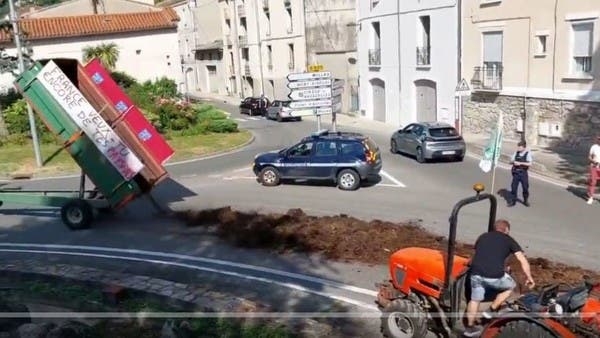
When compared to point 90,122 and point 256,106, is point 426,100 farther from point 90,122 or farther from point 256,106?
point 90,122

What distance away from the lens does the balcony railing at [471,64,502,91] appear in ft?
94.8

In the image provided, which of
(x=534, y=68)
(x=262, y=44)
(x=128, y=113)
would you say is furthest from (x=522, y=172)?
(x=262, y=44)

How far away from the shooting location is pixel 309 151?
2016cm

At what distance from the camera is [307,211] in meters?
17.0

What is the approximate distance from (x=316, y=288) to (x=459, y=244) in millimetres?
3381

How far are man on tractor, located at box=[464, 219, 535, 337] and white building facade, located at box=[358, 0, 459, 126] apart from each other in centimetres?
2563

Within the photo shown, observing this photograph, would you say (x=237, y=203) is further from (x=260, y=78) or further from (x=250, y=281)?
(x=260, y=78)

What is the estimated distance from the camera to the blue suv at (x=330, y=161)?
1956 cm

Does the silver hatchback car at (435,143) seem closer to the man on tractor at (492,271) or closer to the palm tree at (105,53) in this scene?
the man on tractor at (492,271)

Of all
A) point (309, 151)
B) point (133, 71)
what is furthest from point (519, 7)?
point (133, 71)

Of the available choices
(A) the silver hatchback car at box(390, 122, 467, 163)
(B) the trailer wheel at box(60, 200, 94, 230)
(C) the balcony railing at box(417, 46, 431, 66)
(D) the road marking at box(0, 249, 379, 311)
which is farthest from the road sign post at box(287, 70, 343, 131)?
(D) the road marking at box(0, 249, 379, 311)

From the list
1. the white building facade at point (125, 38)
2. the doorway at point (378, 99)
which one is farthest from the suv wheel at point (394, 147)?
the white building facade at point (125, 38)

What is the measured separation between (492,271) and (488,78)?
24.0 meters

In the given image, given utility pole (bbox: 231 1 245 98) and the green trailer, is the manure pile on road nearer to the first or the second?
the green trailer
